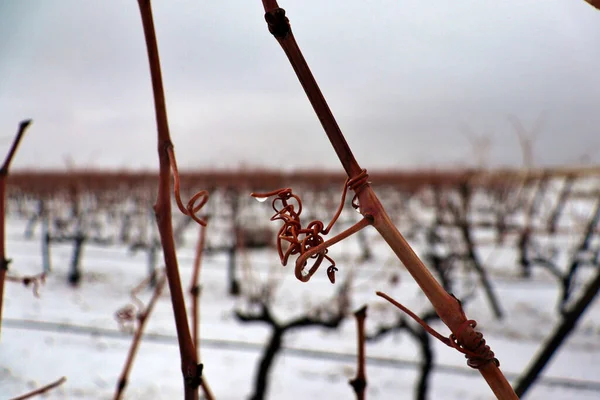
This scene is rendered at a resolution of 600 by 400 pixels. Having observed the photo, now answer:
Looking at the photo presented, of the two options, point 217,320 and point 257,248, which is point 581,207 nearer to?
point 257,248

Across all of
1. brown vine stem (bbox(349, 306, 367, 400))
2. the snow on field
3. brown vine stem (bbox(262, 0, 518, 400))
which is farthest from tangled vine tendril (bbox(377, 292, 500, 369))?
the snow on field

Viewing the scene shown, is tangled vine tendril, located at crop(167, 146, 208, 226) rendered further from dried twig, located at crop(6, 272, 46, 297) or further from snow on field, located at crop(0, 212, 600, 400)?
snow on field, located at crop(0, 212, 600, 400)

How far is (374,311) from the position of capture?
2633mm

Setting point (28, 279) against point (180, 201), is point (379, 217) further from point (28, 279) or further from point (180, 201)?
point (28, 279)

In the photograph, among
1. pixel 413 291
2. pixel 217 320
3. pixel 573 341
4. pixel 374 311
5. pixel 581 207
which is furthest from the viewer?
pixel 581 207

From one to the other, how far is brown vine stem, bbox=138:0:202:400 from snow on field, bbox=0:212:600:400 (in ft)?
4.00

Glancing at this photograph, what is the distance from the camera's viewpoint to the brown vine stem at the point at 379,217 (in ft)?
0.40

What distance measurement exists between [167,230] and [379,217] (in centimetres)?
8

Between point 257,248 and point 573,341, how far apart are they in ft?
9.13

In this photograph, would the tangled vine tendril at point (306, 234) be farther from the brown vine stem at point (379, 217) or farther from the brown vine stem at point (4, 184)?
the brown vine stem at point (4, 184)

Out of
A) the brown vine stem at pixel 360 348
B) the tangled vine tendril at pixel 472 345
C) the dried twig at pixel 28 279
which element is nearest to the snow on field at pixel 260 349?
the dried twig at pixel 28 279

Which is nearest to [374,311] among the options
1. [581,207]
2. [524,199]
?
[524,199]

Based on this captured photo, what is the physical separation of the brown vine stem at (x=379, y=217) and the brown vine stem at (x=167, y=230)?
0.18 feet

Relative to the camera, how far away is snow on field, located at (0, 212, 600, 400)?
1.54m
